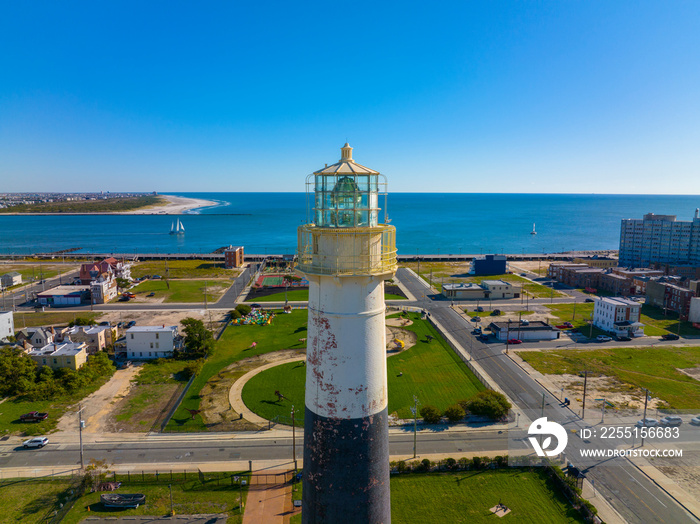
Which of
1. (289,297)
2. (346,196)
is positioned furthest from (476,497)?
(289,297)

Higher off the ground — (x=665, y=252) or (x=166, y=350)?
(x=665, y=252)

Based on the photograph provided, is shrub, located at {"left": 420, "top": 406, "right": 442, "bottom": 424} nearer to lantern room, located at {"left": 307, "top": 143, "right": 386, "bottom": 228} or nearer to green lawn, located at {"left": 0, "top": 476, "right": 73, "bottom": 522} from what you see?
green lawn, located at {"left": 0, "top": 476, "right": 73, "bottom": 522}

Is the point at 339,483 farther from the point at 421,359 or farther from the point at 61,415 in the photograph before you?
the point at 421,359

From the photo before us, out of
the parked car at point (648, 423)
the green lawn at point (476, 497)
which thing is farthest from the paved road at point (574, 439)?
the parked car at point (648, 423)

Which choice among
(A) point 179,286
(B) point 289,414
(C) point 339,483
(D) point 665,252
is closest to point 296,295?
(A) point 179,286

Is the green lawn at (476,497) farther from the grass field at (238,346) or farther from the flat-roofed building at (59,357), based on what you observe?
the flat-roofed building at (59,357)

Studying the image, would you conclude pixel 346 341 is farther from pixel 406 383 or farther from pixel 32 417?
pixel 32 417
